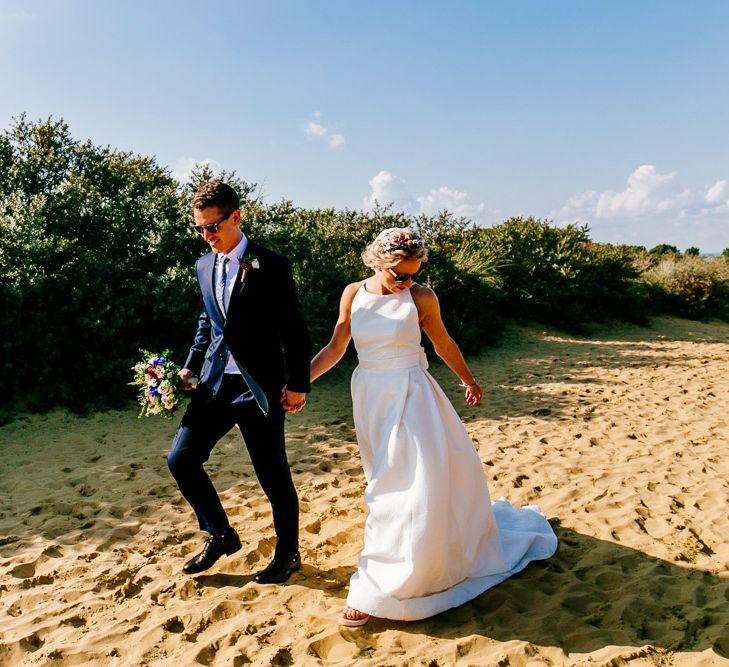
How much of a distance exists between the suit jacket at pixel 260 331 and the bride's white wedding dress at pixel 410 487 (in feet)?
1.23

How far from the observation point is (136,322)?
837 cm

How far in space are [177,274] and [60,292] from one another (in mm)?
1602

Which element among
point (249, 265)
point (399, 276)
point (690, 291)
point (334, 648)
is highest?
point (249, 265)

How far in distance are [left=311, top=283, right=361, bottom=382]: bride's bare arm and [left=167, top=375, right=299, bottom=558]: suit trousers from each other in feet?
1.38

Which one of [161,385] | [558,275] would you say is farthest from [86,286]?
[558,275]

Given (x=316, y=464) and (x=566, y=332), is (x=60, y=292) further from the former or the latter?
(x=566, y=332)

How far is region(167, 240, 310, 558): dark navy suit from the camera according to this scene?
3197 millimetres

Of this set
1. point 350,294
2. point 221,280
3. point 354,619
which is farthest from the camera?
point 350,294

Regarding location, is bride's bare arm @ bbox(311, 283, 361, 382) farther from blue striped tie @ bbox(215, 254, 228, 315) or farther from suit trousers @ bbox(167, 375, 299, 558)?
blue striped tie @ bbox(215, 254, 228, 315)

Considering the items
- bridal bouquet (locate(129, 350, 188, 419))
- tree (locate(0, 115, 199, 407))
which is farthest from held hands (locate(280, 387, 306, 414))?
tree (locate(0, 115, 199, 407))

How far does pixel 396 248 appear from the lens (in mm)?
3229

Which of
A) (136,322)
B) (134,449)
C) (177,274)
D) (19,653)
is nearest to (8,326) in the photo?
(136,322)

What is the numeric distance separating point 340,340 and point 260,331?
1.83 ft

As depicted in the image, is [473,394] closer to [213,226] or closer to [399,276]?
[399,276]
